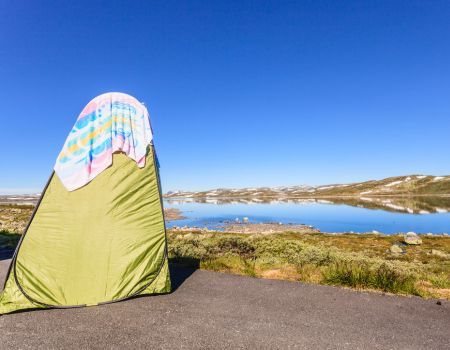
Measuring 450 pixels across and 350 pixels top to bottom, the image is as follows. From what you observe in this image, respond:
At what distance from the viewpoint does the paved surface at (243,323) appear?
499 centimetres

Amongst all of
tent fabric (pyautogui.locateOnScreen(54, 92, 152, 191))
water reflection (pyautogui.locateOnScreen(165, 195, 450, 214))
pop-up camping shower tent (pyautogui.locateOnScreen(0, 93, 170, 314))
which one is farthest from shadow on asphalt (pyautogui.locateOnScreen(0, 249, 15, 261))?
water reflection (pyautogui.locateOnScreen(165, 195, 450, 214))

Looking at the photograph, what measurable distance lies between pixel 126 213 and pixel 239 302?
144 inches

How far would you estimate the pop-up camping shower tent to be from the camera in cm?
685

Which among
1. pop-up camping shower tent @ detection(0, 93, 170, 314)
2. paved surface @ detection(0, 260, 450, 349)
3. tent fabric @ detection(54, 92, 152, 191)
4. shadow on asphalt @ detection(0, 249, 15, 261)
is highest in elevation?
tent fabric @ detection(54, 92, 152, 191)

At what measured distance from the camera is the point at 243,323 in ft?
18.8

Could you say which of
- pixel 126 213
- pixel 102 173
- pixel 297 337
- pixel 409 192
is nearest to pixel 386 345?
pixel 297 337

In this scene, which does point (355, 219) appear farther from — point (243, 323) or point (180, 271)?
point (243, 323)

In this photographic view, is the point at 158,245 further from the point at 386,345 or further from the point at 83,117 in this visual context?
the point at 386,345

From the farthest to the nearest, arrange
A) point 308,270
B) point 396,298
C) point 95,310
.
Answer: point 308,270 → point 396,298 → point 95,310

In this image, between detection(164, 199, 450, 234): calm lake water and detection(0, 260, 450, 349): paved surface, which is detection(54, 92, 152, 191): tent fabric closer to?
detection(0, 260, 450, 349): paved surface

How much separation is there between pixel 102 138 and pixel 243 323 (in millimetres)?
5669

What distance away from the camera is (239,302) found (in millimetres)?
6879

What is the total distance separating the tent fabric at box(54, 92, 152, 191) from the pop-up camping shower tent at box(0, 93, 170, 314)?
0.02m

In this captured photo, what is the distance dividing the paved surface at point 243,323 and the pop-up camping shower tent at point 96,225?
0.46 meters
